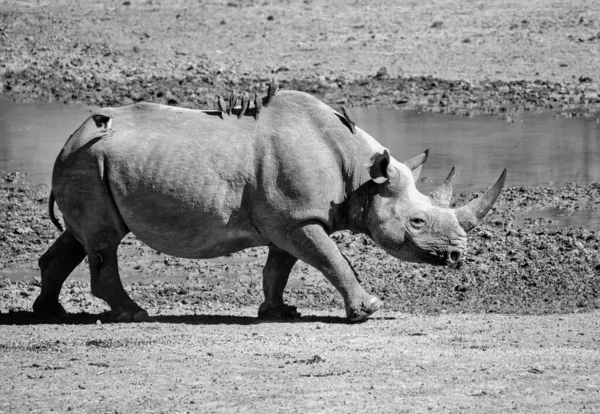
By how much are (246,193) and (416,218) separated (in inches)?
53.9

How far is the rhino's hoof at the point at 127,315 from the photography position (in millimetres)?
11109

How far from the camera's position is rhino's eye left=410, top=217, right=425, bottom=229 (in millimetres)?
11102

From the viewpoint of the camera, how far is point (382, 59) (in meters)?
27.3

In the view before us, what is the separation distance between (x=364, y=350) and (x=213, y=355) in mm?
1056

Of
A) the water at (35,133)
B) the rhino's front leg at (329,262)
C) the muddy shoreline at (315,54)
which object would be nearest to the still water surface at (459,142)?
the water at (35,133)

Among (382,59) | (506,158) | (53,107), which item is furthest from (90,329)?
(382,59)

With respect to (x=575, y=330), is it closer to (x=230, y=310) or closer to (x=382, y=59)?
(x=230, y=310)

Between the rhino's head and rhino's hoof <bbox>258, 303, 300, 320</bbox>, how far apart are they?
0.91m

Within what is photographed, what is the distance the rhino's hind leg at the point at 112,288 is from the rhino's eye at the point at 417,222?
7.38 feet

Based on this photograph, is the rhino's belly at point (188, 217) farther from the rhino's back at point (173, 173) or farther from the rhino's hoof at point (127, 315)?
the rhino's hoof at point (127, 315)

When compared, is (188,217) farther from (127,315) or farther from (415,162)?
(415,162)

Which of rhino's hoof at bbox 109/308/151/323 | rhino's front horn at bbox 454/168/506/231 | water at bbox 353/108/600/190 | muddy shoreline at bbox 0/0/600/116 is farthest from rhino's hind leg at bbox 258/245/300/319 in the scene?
muddy shoreline at bbox 0/0/600/116

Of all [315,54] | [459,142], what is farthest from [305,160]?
[315,54]

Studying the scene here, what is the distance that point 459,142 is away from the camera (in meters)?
20.4
